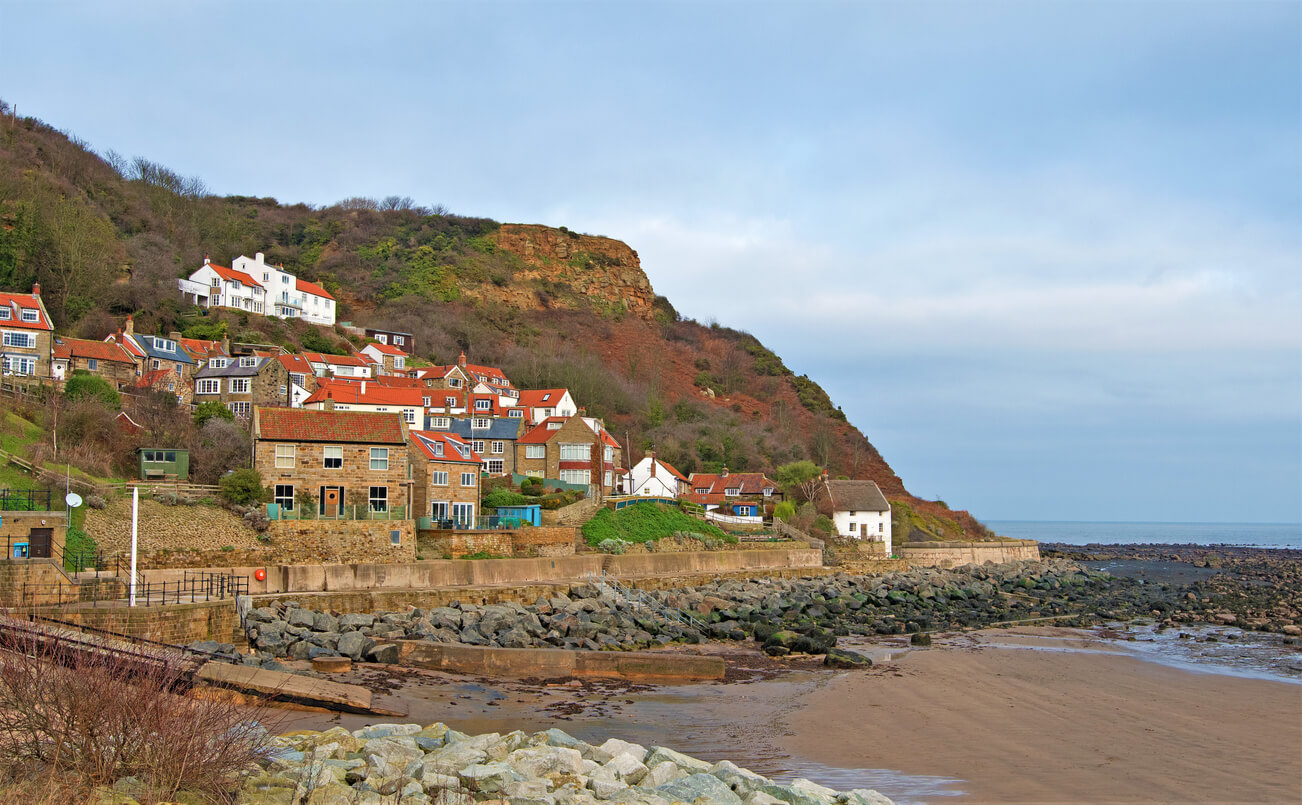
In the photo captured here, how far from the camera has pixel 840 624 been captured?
32.7 m

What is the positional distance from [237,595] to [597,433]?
1269 inches

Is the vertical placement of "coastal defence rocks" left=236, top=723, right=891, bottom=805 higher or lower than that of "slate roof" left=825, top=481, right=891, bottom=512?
lower

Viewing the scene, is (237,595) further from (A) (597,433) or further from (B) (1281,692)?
(A) (597,433)

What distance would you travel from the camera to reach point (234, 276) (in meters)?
72.5

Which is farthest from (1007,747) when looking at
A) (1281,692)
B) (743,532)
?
(743,532)

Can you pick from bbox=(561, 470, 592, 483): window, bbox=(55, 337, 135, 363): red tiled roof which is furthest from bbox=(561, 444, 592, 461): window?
bbox=(55, 337, 135, 363): red tiled roof

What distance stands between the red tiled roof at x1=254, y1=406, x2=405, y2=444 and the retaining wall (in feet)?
42.6

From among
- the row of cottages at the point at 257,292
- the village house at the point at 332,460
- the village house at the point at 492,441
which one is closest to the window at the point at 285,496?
the village house at the point at 332,460

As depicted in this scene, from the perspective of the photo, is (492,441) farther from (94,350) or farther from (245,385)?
(94,350)

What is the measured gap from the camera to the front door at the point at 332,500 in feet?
107

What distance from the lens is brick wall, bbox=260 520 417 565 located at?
97.7 feet

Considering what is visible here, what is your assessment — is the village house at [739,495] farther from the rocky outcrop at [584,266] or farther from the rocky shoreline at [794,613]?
the rocky outcrop at [584,266]

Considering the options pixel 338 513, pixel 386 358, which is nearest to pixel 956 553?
pixel 338 513

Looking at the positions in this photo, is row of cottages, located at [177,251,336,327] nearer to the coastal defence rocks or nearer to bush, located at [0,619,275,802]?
the coastal defence rocks
